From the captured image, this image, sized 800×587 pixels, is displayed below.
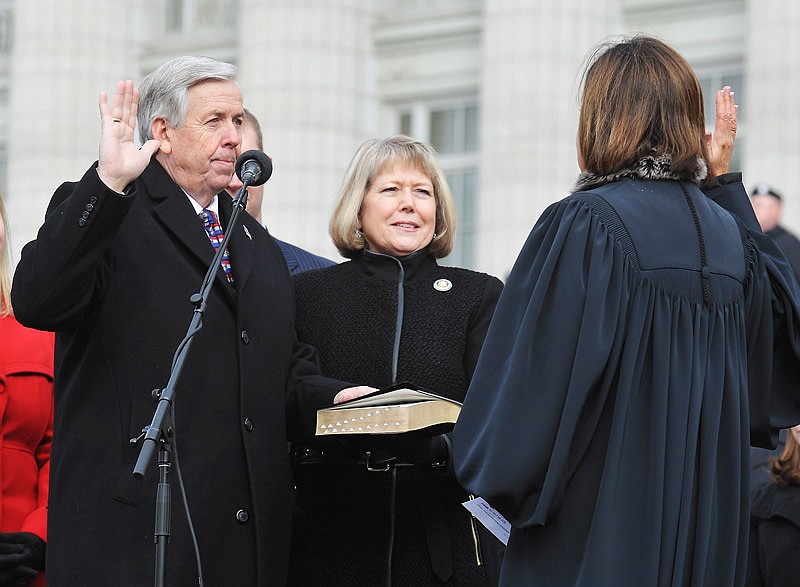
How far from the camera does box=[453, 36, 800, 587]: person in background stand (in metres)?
3.45

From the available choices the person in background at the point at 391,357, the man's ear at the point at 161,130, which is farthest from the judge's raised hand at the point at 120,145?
the person in background at the point at 391,357

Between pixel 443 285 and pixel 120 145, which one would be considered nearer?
pixel 120 145

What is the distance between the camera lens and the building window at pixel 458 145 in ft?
49.2

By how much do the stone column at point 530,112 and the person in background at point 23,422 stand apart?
29.1ft

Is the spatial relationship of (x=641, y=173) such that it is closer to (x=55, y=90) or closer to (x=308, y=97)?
(x=308, y=97)

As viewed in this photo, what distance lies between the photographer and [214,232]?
4492 mm

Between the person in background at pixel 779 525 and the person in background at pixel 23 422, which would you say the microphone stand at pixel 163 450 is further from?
the person in background at pixel 779 525

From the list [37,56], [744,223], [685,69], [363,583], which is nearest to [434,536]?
[363,583]

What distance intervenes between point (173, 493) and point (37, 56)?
1357 centimetres

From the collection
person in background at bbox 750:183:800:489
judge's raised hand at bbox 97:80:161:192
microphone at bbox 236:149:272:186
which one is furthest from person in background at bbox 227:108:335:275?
person in background at bbox 750:183:800:489

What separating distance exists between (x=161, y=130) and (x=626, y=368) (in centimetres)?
176

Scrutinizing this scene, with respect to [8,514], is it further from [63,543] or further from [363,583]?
[363,583]

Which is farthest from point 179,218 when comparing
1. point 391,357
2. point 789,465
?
point 789,465

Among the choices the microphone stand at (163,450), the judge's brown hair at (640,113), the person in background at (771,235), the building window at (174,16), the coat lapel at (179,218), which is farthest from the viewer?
the building window at (174,16)
